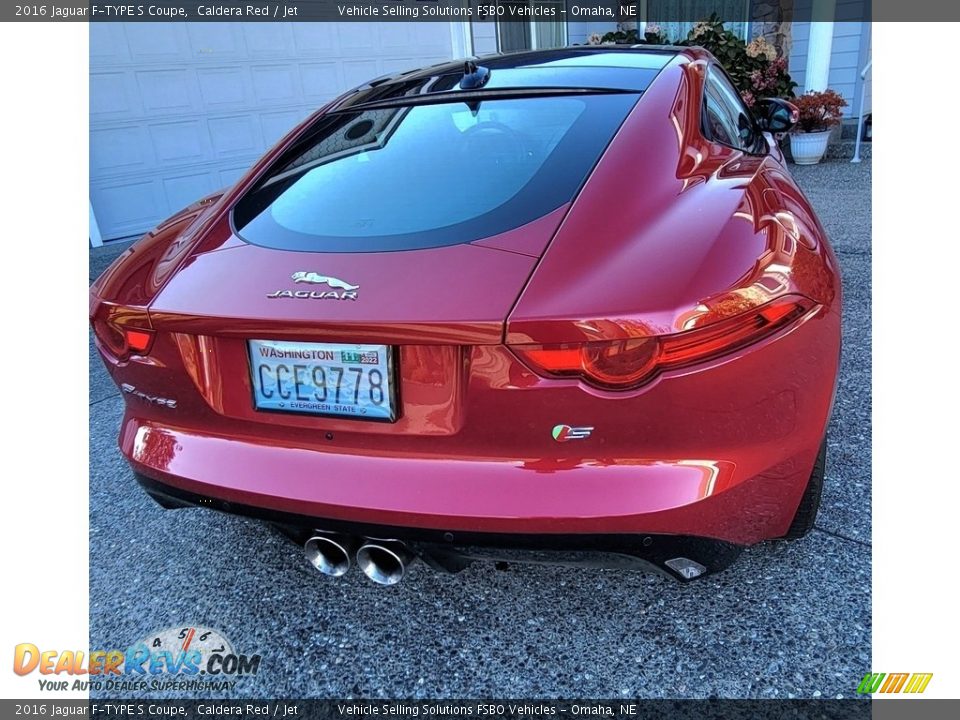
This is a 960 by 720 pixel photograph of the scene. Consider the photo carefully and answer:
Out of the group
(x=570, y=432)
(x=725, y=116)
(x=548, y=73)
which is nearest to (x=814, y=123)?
(x=725, y=116)

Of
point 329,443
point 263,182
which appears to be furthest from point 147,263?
point 329,443

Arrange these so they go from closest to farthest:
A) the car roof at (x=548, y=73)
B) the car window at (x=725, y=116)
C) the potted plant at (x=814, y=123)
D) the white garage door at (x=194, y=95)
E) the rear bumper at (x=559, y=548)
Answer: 1. the rear bumper at (x=559, y=548)
2. the car roof at (x=548, y=73)
3. the car window at (x=725, y=116)
4. the white garage door at (x=194, y=95)
5. the potted plant at (x=814, y=123)

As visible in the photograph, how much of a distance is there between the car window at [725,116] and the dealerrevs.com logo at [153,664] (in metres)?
2.19

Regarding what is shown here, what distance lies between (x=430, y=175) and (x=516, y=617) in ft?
4.32

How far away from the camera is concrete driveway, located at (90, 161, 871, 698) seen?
5.80 feet

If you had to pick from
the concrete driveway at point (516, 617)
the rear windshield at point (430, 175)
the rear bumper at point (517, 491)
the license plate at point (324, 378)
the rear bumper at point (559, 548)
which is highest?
the rear windshield at point (430, 175)

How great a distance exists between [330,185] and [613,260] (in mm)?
978

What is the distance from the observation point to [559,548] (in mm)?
1521

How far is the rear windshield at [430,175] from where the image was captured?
5.55ft

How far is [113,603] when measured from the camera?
221cm

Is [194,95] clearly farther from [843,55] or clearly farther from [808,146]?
[843,55]

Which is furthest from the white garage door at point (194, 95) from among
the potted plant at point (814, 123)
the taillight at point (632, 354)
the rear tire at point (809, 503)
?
the rear tire at point (809, 503)

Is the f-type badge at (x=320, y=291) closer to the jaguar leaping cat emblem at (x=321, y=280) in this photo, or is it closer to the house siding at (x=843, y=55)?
the jaguar leaping cat emblem at (x=321, y=280)

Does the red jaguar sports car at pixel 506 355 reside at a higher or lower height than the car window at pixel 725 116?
lower
